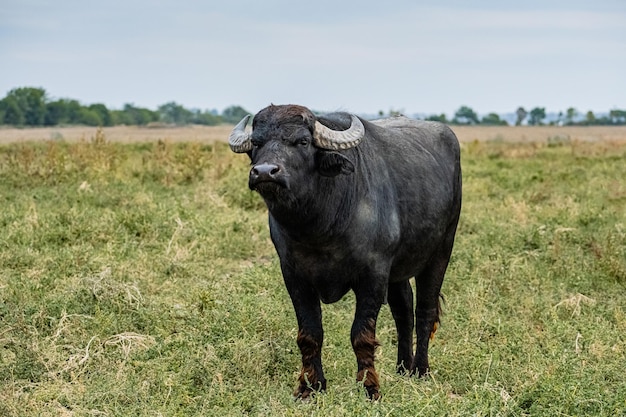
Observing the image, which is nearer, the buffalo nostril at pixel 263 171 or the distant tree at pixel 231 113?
the buffalo nostril at pixel 263 171

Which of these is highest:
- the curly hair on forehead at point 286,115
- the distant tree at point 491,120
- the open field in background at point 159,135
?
the curly hair on forehead at point 286,115

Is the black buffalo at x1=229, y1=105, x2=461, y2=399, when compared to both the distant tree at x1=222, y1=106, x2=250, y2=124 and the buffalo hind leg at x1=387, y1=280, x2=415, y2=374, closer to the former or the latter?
the buffalo hind leg at x1=387, y1=280, x2=415, y2=374

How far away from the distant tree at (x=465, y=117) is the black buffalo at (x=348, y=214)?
90.6 meters

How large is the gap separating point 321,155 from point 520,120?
89410mm

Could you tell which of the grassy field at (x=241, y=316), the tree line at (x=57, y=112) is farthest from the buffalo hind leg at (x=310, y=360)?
the tree line at (x=57, y=112)

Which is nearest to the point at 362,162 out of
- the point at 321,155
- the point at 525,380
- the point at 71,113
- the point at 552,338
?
the point at 321,155

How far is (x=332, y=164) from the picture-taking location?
5.00m

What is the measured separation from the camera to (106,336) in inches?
264

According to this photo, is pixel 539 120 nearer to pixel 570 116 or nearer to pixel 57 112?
pixel 570 116

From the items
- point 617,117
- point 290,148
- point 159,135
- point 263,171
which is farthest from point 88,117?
point 263,171

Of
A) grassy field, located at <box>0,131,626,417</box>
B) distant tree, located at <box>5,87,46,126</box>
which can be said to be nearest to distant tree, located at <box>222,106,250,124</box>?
distant tree, located at <box>5,87,46,126</box>

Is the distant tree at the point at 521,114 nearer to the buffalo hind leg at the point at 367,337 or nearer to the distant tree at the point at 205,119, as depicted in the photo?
the distant tree at the point at 205,119

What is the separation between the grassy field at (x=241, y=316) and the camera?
5367mm

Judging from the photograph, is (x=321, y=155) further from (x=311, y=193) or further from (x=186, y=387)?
(x=186, y=387)
